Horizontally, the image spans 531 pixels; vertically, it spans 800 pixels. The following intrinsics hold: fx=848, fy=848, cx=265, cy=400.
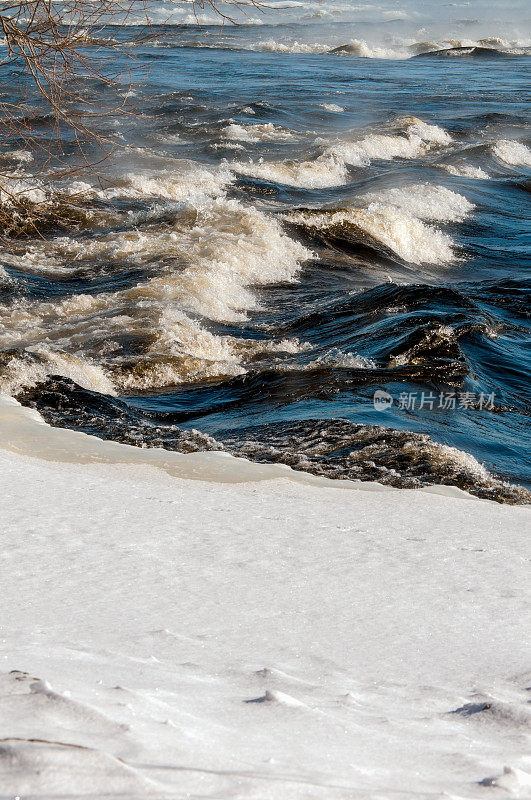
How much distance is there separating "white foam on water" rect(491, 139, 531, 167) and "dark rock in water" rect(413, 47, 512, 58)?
61.6 feet

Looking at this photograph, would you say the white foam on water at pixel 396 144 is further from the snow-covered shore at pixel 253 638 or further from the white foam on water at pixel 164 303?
the snow-covered shore at pixel 253 638

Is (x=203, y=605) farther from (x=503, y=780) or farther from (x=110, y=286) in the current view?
(x=110, y=286)

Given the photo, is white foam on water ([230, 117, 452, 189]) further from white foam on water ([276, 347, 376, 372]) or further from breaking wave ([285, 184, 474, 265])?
white foam on water ([276, 347, 376, 372])

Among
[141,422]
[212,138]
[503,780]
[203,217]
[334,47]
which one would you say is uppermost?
[334,47]

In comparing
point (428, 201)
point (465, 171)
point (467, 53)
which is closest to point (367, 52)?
point (467, 53)

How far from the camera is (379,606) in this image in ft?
8.29

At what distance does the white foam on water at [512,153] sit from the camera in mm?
15234

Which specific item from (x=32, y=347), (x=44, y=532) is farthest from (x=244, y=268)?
(x=44, y=532)

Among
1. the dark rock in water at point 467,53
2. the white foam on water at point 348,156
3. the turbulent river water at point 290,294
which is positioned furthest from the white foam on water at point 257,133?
the dark rock in water at point 467,53

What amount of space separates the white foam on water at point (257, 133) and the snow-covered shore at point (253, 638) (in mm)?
12548

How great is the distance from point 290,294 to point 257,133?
28.9 ft

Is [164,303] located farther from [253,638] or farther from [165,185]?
[253,638]

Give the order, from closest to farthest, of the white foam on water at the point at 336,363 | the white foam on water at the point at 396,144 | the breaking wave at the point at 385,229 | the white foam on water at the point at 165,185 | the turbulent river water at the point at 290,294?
the turbulent river water at the point at 290,294
the white foam on water at the point at 336,363
the breaking wave at the point at 385,229
the white foam on water at the point at 165,185
the white foam on water at the point at 396,144

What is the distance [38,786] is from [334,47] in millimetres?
36979
